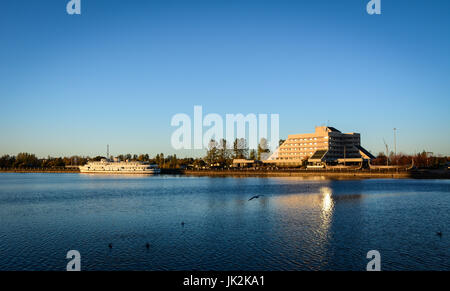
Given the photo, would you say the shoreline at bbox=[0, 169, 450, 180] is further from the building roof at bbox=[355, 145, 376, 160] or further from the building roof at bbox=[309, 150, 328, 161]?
the building roof at bbox=[355, 145, 376, 160]

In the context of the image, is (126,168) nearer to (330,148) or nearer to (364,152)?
(330,148)

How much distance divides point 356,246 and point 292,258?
19.8 feet

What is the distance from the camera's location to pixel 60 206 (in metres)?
51.2

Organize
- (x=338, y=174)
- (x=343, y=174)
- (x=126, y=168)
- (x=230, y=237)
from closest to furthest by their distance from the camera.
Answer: (x=230, y=237) → (x=343, y=174) → (x=338, y=174) → (x=126, y=168)

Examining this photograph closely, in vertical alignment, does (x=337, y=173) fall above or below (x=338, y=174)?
above

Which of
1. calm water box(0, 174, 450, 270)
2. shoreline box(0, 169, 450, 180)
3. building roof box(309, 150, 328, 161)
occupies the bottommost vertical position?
calm water box(0, 174, 450, 270)

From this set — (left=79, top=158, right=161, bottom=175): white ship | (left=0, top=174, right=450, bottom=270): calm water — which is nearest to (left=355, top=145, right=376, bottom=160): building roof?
(left=79, top=158, right=161, bottom=175): white ship

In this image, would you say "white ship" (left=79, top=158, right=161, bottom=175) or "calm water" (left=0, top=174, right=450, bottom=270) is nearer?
"calm water" (left=0, top=174, right=450, bottom=270)

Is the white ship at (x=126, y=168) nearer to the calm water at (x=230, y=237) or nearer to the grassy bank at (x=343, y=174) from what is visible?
the grassy bank at (x=343, y=174)

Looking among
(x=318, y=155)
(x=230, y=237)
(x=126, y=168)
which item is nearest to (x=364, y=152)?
(x=318, y=155)
